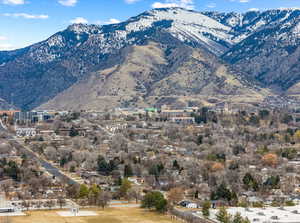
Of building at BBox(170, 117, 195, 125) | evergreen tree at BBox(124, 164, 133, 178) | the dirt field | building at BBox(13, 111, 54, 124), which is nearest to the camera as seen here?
the dirt field

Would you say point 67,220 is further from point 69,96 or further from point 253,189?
point 69,96

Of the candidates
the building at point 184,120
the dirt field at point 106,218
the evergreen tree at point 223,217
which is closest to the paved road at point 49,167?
the dirt field at point 106,218

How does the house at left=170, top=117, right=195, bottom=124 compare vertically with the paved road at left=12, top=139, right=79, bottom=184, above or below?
above

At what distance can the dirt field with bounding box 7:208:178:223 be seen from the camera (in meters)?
51.2

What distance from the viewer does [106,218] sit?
5259 cm

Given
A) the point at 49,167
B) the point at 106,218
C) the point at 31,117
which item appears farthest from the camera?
the point at 31,117

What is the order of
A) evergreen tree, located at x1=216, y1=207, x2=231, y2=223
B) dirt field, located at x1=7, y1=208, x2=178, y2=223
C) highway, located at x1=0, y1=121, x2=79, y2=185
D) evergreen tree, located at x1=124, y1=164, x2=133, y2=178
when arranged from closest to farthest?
evergreen tree, located at x1=216, y1=207, x2=231, y2=223, dirt field, located at x1=7, y1=208, x2=178, y2=223, highway, located at x1=0, y1=121, x2=79, y2=185, evergreen tree, located at x1=124, y1=164, x2=133, y2=178

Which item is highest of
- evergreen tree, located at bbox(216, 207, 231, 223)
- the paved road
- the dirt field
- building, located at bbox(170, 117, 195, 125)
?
building, located at bbox(170, 117, 195, 125)

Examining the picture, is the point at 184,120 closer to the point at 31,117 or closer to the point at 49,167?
the point at 31,117

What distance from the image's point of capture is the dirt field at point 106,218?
51188 millimetres

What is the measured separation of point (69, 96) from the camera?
593ft

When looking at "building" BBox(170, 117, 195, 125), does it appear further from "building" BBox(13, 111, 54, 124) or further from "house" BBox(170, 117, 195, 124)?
"building" BBox(13, 111, 54, 124)

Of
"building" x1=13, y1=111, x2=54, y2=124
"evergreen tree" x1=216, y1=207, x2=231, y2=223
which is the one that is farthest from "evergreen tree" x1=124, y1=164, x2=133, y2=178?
"building" x1=13, y1=111, x2=54, y2=124

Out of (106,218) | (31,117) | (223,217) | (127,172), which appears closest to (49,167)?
(127,172)
